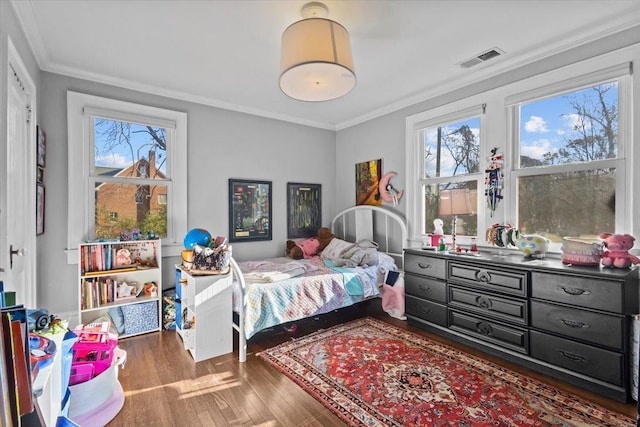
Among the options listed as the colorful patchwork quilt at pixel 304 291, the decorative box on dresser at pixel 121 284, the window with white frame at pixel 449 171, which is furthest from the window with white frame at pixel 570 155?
the decorative box on dresser at pixel 121 284

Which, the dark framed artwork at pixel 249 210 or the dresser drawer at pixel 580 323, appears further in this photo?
the dark framed artwork at pixel 249 210

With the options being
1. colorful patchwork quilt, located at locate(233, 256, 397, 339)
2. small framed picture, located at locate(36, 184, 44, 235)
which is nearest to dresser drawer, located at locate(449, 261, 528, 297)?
colorful patchwork quilt, located at locate(233, 256, 397, 339)

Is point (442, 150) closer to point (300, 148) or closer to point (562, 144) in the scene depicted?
point (562, 144)

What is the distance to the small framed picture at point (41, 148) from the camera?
8.48 feet

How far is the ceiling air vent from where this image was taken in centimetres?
260

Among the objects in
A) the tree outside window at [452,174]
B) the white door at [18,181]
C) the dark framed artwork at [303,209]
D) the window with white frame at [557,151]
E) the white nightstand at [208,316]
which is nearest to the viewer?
the white door at [18,181]

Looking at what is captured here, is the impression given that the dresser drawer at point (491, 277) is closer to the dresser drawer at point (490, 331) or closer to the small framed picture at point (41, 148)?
the dresser drawer at point (490, 331)

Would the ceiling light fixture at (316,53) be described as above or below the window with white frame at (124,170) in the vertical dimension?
above

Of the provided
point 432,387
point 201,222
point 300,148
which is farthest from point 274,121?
point 432,387

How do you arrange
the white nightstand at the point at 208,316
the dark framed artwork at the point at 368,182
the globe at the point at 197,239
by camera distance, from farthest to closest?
the dark framed artwork at the point at 368,182
the globe at the point at 197,239
the white nightstand at the point at 208,316

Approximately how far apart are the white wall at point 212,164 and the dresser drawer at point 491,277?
2355 mm

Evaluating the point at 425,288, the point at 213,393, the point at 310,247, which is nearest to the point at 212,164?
the point at 310,247

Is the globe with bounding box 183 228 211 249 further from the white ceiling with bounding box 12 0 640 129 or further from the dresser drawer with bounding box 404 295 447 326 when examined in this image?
the dresser drawer with bounding box 404 295 447 326

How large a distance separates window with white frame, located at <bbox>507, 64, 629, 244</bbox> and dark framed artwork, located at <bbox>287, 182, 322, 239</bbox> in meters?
2.57
